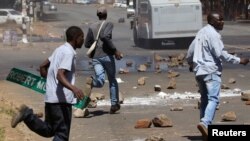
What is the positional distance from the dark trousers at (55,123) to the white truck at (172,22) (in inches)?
920

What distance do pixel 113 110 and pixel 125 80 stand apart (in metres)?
6.09

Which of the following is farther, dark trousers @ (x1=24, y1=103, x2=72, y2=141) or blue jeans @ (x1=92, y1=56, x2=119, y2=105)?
blue jeans @ (x1=92, y1=56, x2=119, y2=105)

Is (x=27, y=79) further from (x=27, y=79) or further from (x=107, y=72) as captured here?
(x=107, y=72)

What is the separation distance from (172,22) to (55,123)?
23623mm

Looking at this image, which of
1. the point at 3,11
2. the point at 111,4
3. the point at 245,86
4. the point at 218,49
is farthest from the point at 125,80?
the point at 111,4

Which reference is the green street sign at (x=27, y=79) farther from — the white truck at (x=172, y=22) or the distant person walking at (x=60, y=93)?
the white truck at (x=172, y=22)

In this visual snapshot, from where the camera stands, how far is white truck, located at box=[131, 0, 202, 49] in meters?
31.6

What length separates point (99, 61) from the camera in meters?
12.6

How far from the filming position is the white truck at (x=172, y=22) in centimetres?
3156

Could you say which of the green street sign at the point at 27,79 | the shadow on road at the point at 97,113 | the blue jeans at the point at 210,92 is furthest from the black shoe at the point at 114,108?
the green street sign at the point at 27,79

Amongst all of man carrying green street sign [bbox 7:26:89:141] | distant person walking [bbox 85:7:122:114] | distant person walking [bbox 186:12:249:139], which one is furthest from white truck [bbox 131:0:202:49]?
man carrying green street sign [bbox 7:26:89:141]

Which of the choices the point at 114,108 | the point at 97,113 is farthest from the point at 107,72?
the point at 97,113

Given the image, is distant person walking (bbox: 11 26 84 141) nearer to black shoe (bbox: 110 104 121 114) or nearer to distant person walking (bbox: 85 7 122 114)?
distant person walking (bbox: 85 7 122 114)

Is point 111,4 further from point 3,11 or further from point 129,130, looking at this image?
point 129,130
